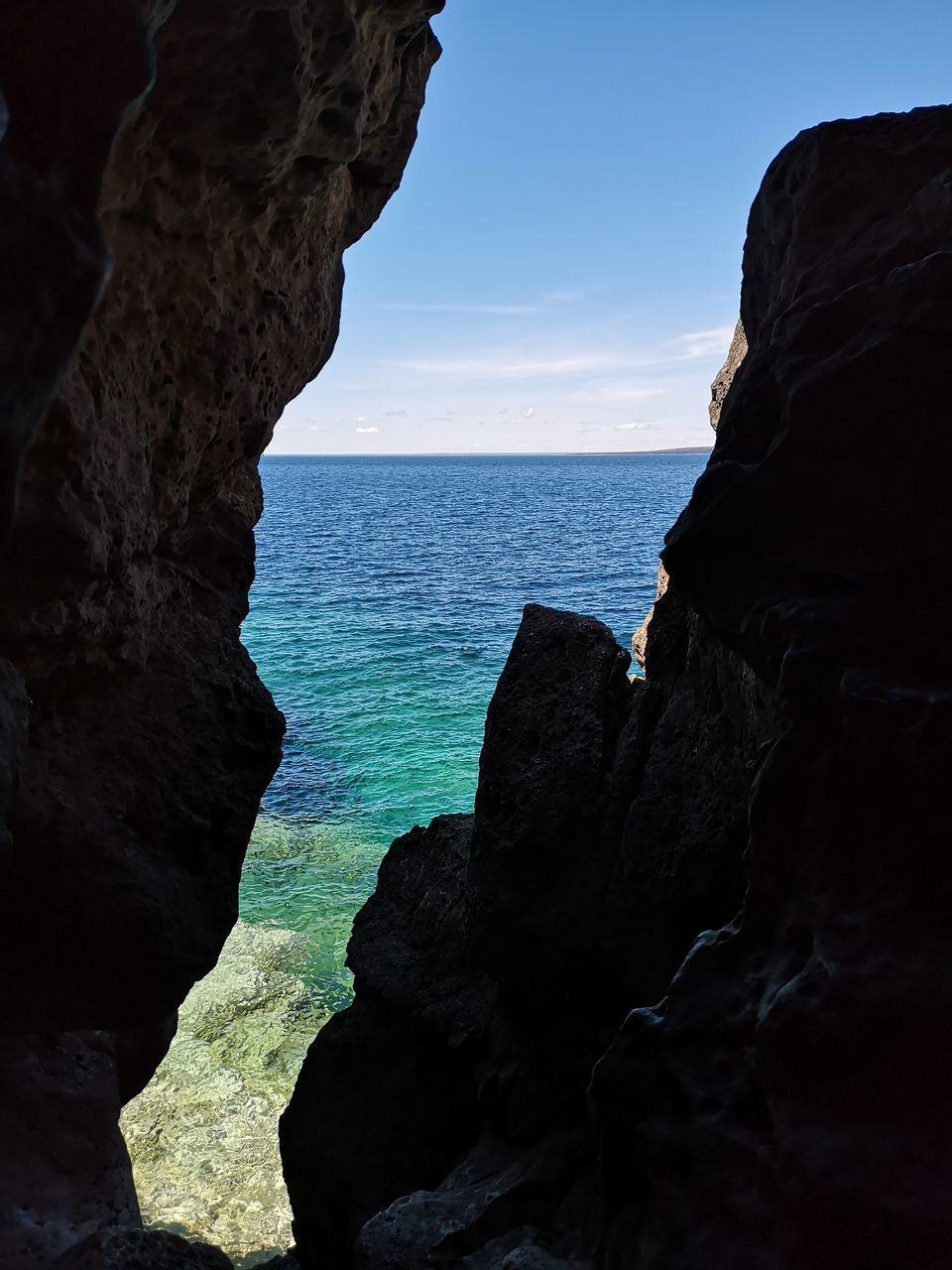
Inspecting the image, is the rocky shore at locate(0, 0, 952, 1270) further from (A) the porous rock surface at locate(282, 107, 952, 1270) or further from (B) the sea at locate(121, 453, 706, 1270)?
(B) the sea at locate(121, 453, 706, 1270)

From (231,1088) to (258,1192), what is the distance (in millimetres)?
1938

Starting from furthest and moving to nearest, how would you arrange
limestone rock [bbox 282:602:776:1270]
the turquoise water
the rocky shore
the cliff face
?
the turquoise water < limestone rock [bbox 282:602:776:1270] < the rocky shore < the cliff face

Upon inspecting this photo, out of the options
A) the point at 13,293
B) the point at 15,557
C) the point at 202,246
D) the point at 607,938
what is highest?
the point at 202,246

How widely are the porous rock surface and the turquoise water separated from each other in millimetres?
7818

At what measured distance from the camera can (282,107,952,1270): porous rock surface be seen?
13.9 ft

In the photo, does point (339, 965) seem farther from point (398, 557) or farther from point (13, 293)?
point (398, 557)

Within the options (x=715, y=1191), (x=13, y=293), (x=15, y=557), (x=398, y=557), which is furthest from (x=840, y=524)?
(x=398, y=557)

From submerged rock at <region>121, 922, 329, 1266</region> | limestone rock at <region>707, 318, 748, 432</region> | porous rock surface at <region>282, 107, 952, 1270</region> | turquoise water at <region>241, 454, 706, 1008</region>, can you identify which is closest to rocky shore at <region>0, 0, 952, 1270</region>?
porous rock surface at <region>282, 107, 952, 1270</region>

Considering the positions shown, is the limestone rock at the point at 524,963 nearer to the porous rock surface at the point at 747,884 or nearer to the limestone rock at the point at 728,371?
the porous rock surface at the point at 747,884

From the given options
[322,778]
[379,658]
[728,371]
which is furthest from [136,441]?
[379,658]

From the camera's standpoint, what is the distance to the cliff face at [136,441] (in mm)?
3879

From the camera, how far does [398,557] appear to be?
60562 millimetres

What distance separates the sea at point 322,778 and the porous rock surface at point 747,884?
3.32 m

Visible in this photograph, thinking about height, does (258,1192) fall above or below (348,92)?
below
